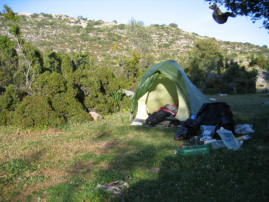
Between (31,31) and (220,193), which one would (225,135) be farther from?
(31,31)

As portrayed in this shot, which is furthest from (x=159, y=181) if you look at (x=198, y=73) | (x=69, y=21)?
(x=69, y=21)

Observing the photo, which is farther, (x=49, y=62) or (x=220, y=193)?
(x=49, y=62)

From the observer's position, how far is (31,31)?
38500 mm

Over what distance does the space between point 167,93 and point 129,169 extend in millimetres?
5914

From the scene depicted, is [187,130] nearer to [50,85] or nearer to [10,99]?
[50,85]

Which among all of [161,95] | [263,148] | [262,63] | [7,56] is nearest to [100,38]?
[262,63]

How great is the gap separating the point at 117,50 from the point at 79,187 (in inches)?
1383

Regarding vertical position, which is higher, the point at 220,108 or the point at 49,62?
the point at 49,62

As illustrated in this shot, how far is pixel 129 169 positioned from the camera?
457 centimetres

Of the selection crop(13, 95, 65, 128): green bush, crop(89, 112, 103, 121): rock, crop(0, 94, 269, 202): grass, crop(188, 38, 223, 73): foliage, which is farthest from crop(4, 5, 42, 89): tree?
crop(188, 38, 223, 73): foliage

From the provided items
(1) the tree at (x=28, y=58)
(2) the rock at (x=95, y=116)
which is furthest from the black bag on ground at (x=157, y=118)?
(1) the tree at (x=28, y=58)

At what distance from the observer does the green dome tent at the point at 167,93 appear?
8.10 meters

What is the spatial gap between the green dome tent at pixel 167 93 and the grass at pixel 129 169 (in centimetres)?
176

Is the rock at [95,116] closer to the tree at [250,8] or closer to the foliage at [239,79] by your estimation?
the tree at [250,8]
